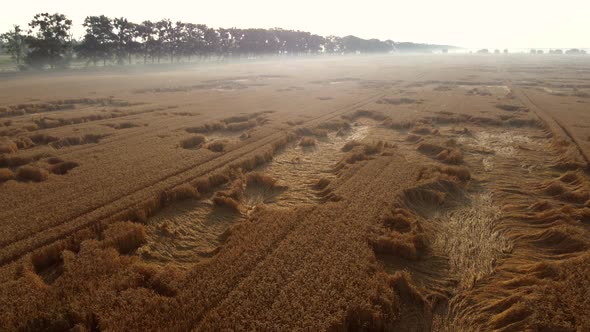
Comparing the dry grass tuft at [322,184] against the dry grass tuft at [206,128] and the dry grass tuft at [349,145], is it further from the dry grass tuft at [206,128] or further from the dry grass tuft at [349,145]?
the dry grass tuft at [206,128]

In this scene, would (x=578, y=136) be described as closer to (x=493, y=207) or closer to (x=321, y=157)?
(x=493, y=207)

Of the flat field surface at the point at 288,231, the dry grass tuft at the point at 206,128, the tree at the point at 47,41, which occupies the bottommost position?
the flat field surface at the point at 288,231

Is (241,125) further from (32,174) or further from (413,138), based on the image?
(32,174)

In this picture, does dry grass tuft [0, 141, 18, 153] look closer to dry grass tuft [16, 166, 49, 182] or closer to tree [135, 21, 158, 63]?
dry grass tuft [16, 166, 49, 182]

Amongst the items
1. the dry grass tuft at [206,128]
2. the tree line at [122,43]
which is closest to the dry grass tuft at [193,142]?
the dry grass tuft at [206,128]

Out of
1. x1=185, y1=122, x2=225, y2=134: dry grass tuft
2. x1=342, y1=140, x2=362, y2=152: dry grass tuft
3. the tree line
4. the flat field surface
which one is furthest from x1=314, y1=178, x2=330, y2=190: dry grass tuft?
the tree line

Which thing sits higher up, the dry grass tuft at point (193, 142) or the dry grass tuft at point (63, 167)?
the dry grass tuft at point (193, 142)

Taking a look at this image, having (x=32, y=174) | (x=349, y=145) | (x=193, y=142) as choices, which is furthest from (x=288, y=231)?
(x=193, y=142)
